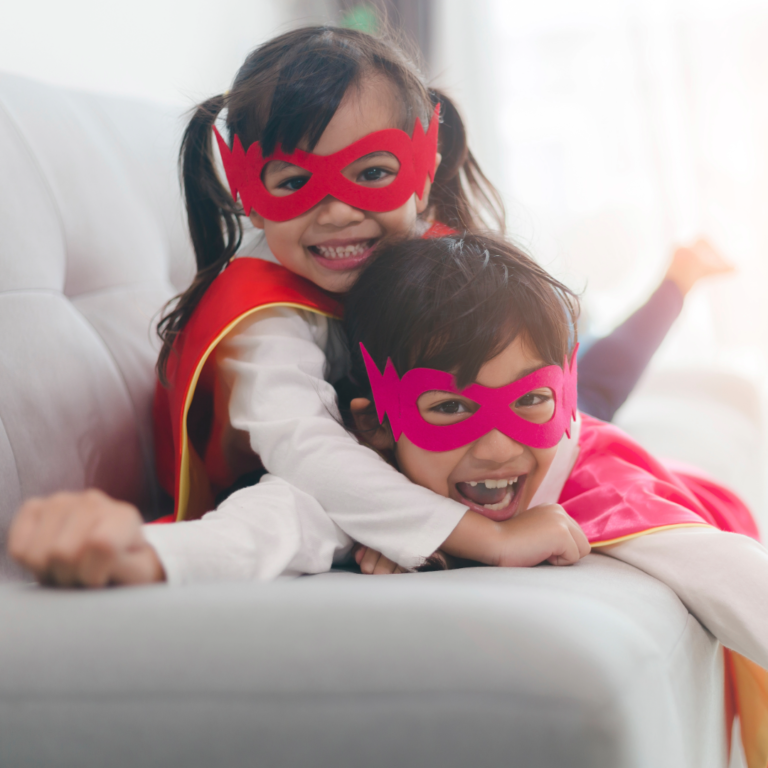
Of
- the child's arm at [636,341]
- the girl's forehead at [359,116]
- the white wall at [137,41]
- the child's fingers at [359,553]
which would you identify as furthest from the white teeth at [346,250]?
the child's arm at [636,341]

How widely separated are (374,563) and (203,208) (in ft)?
1.87

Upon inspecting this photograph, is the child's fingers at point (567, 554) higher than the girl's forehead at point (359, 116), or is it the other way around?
the girl's forehead at point (359, 116)

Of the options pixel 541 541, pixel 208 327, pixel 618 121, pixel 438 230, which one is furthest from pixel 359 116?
pixel 618 121

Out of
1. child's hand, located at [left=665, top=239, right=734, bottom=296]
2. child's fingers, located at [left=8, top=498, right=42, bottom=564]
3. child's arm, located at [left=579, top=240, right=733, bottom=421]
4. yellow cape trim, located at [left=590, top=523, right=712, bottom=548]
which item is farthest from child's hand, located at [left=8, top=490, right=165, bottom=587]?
child's hand, located at [left=665, top=239, right=734, bottom=296]

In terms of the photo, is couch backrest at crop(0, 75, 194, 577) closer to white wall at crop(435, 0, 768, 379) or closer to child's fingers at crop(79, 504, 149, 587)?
child's fingers at crop(79, 504, 149, 587)

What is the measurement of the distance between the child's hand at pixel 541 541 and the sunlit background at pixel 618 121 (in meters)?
1.54

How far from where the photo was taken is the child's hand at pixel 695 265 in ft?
5.41

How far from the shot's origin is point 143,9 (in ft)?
5.62

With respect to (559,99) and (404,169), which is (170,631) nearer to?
(404,169)

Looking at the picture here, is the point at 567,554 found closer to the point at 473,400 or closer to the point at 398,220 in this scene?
the point at 473,400

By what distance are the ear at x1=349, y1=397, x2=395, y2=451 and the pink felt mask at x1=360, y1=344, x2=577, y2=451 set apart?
0.06 m

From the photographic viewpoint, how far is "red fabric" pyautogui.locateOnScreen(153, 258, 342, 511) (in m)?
0.84

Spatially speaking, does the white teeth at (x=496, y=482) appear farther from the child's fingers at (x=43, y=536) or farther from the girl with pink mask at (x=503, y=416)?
the child's fingers at (x=43, y=536)

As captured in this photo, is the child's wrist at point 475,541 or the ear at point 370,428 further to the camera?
the ear at point 370,428
